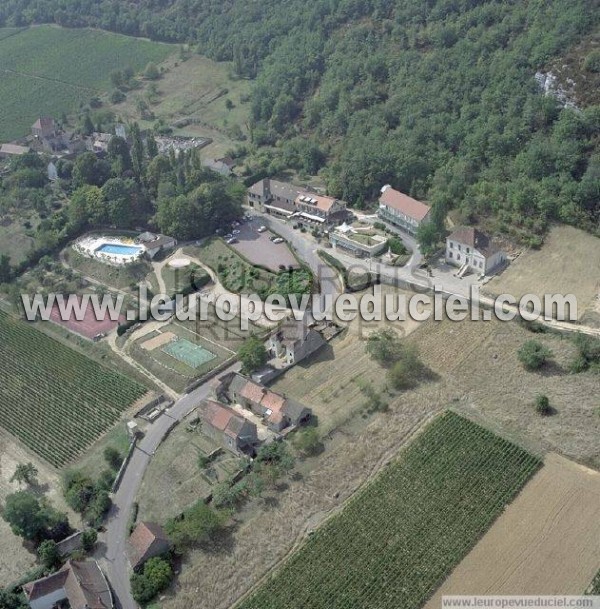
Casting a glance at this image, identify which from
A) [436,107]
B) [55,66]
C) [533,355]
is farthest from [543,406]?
[55,66]

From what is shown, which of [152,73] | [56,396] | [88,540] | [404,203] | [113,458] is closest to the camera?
→ [88,540]

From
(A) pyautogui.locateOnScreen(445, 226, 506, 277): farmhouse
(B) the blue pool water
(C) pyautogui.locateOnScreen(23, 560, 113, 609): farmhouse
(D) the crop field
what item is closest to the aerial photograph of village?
(C) pyautogui.locateOnScreen(23, 560, 113, 609): farmhouse

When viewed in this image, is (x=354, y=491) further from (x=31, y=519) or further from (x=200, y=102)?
(x=200, y=102)

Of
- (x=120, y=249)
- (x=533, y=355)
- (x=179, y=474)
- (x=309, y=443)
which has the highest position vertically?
(x=533, y=355)

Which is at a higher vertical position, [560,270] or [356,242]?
[560,270]

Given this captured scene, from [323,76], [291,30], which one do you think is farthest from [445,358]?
[291,30]

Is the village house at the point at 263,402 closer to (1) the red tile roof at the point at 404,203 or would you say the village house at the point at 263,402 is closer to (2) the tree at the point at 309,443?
(2) the tree at the point at 309,443

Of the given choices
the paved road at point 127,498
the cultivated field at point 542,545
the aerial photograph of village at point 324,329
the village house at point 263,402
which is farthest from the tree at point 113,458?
the cultivated field at point 542,545
